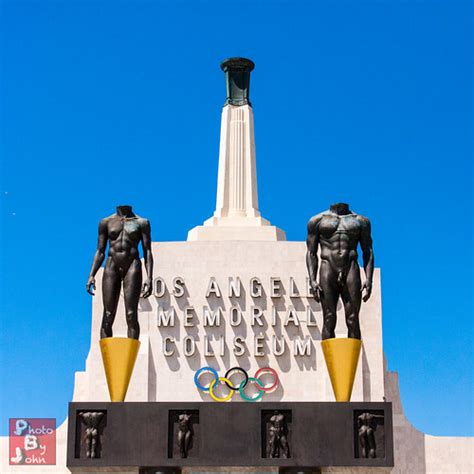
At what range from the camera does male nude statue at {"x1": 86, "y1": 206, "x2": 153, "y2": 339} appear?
691 inches

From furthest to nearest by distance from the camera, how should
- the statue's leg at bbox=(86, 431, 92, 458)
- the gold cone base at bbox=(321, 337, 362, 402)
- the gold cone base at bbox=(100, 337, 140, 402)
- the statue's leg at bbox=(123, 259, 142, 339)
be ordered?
the statue's leg at bbox=(123, 259, 142, 339) < the gold cone base at bbox=(100, 337, 140, 402) < the gold cone base at bbox=(321, 337, 362, 402) < the statue's leg at bbox=(86, 431, 92, 458)

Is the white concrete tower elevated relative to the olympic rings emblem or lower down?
elevated

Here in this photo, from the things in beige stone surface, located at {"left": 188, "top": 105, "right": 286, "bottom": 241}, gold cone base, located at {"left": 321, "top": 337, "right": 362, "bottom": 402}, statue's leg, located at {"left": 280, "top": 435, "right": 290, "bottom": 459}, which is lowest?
statue's leg, located at {"left": 280, "top": 435, "right": 290, "bottom": 459}

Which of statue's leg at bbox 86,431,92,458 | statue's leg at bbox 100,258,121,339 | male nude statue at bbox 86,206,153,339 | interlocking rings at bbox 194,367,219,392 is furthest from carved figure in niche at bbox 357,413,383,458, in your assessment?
interlocking rings at bbox 194,367,219,392

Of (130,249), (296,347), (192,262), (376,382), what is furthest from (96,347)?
(130,249)

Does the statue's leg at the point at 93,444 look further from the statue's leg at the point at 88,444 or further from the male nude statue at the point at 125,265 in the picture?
the male nude statue at the point at 125,265

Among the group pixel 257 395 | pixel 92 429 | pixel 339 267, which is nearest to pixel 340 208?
pixel 339 267

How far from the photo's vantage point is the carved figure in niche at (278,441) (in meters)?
16.0

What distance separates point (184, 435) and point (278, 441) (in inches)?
62.3

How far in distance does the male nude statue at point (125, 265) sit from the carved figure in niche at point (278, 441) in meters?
3.13

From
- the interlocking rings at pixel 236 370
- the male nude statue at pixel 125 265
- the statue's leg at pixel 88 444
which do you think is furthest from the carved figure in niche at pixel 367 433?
the interlocking rings at pixel 236 370

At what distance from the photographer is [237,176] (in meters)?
38.2

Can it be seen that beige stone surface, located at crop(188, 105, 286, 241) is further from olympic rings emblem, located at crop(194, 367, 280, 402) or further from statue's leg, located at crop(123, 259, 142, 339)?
statue's leg, located at crop(123, 259, 142, 339)

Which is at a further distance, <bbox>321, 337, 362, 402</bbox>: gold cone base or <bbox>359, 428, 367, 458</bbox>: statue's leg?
<bbox>321, 337, 362, 402</bbox>: gold cone base
